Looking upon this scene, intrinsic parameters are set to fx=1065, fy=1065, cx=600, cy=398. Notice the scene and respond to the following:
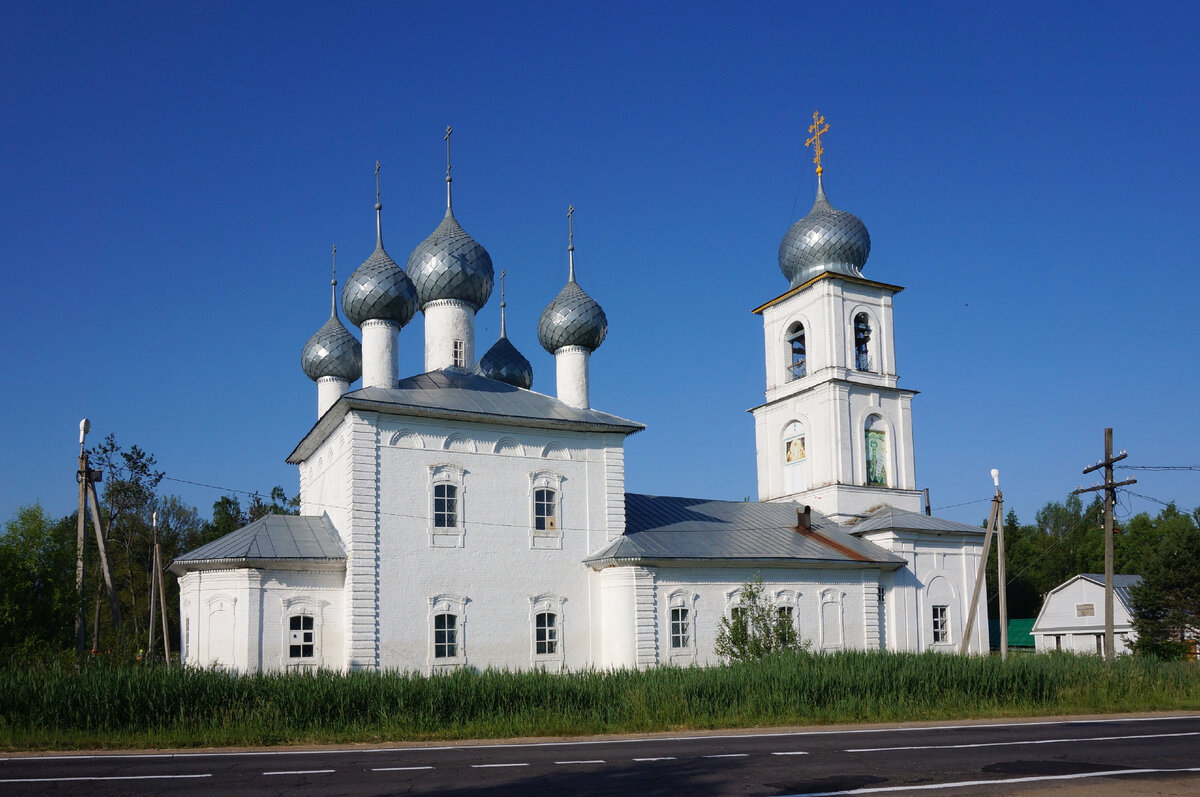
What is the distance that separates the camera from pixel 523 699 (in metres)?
15.5

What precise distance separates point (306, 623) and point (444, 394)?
5337 mm

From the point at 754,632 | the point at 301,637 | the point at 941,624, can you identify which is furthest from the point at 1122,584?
the point at 301,637

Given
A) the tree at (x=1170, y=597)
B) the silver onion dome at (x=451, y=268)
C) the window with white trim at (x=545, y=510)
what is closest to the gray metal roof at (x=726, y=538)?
the window with white trim at (x=545, y=510)

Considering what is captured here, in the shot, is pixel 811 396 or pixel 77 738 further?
pixel 811 396

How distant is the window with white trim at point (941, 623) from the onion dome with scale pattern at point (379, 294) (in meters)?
15.0

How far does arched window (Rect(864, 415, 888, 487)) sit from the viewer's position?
29.6 m

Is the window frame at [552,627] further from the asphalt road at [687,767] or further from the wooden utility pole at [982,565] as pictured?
the wooden utility pole at [982,565]

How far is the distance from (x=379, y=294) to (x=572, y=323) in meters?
4.95

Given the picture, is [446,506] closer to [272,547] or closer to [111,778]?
[272,547]

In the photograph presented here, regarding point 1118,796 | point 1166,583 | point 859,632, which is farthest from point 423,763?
point 1166,583

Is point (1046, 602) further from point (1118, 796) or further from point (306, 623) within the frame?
point (1118, 796)

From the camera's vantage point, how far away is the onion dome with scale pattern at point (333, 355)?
84.0 ft

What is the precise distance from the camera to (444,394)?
2216 centimetres

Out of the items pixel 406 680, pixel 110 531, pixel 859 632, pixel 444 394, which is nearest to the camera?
pixel 406 680
